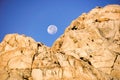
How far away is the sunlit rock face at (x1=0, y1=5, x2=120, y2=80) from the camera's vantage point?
52.9 m

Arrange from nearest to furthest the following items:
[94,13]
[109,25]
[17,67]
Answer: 1. [17,67]
2. [109,25]
3. [94,13]

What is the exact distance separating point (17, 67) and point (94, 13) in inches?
1537

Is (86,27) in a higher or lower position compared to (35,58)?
higher

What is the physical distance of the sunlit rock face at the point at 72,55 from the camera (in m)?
52.9

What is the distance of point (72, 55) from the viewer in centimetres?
6206

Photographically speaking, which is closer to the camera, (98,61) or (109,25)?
(98,61)

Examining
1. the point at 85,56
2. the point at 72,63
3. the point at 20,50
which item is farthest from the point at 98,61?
the point at 20,50

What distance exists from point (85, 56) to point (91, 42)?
5.54 m

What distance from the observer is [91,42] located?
214 feet

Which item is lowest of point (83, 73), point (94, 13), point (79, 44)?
point (83, 73)

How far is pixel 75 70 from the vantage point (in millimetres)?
52906

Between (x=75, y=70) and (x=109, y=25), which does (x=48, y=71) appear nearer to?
(x=75, y=70)

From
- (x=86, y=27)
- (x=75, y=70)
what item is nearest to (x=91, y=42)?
(x=86, y=27)

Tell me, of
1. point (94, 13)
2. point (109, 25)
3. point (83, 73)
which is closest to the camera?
point (83, 73)
